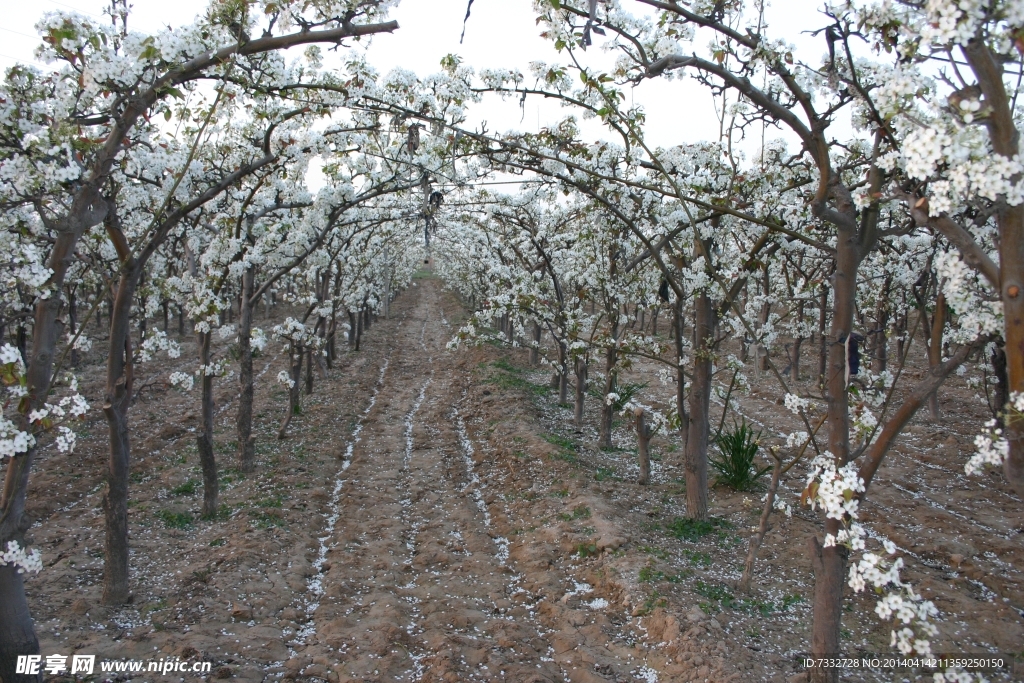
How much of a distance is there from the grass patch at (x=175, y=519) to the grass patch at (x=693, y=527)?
22.6 feet

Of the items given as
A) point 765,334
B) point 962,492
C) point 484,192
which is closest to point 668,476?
point 765,334

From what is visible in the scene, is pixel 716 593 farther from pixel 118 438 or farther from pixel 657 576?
pixel 118 438

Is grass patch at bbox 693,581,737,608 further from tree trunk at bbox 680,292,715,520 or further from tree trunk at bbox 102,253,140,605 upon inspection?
tree trunk at bbox 102,253,140,605

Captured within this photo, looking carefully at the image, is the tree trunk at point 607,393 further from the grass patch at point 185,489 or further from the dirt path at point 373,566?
the grass patch at point 185,489

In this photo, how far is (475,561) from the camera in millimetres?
7965

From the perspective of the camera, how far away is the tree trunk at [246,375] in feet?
33.5

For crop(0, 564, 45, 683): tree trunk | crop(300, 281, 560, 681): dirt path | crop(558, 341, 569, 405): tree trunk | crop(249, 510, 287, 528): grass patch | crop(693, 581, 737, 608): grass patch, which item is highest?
crop(558, 341, 569, 405): tree trunk

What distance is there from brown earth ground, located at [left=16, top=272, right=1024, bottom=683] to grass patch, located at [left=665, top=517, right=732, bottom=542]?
0.03m

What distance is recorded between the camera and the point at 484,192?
37.1 feet

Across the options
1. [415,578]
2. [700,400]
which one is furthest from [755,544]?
[415,578]

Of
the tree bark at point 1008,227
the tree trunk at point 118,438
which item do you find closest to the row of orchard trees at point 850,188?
the tree bark at point 1008,227

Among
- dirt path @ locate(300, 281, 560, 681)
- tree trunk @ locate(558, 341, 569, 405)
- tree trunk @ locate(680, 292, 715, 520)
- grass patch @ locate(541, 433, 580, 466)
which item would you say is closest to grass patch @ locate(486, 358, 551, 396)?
tree trunk @ locate(558, 341, 569, 405)

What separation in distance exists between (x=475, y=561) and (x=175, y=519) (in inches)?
175

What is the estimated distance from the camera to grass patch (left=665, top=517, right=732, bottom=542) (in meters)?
8.27
